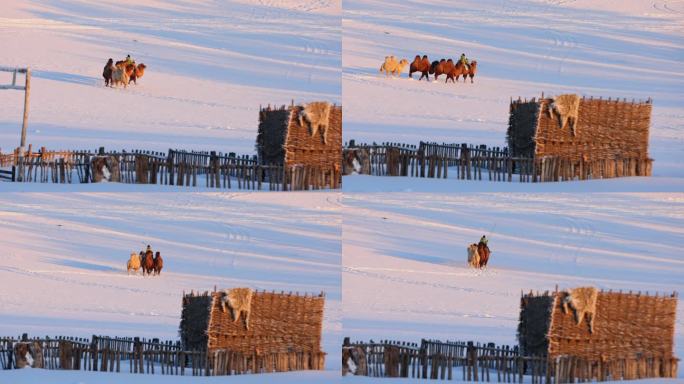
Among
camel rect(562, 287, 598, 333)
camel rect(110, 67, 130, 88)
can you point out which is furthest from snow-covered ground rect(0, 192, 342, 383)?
camel rect(110, 67, 130, 88)

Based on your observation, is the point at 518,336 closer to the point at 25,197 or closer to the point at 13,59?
the point at 25,197

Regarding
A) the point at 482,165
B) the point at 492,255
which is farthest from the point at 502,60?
the point at 482,165

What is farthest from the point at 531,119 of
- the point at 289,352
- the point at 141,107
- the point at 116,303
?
the point at 141,107

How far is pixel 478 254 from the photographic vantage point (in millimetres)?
17312

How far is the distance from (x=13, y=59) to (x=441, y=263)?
20.8 feet

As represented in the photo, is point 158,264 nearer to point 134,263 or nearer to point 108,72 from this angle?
point 134,263

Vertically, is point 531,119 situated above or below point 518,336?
above

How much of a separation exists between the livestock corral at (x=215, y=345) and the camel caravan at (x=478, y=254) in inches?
67.9

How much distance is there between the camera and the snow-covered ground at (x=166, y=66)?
63.6 feet

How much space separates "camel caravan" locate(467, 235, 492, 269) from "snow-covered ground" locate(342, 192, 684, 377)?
0.09 m

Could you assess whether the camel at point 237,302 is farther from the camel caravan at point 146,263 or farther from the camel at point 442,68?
the camel at point 442,68

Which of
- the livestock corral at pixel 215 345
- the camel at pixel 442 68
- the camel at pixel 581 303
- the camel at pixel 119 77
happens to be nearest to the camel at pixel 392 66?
the camel at pixel 442 68

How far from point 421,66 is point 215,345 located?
493 centimetres

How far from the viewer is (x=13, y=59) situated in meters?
21.6
